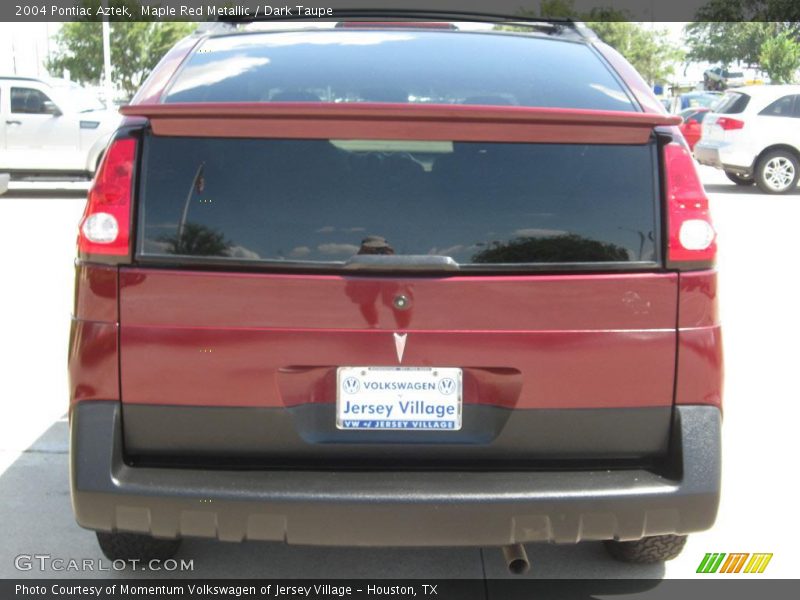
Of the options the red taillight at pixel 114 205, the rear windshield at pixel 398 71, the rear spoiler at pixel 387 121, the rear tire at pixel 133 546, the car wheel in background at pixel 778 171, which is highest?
the rear windshield at pixel 398 71

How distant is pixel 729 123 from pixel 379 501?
17.0 meters

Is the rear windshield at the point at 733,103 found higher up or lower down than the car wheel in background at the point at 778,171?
higher up

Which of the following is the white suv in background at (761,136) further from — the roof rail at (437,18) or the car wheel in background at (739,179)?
the roof rail at (437,18)

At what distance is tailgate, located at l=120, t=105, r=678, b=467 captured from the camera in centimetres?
291

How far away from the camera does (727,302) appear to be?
8734 mm

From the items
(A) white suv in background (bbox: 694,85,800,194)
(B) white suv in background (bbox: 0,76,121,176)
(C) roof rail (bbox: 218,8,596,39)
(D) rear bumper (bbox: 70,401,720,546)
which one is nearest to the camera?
(D) rear bumper (bbox: 70,401,720,546)

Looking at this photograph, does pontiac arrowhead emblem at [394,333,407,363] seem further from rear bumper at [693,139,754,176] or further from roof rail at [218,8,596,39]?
rear bumper at [693,139,754,176]

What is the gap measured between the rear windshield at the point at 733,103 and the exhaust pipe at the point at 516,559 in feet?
54.9

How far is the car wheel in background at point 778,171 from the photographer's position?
1853 cm

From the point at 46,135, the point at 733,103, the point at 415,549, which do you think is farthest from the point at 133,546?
the point at 733,103

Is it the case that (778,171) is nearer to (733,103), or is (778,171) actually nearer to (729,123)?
(729,123)

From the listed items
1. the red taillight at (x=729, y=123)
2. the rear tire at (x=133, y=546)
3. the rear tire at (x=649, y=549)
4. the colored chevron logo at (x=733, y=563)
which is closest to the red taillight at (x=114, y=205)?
the rear tire at (x=133, y=546)

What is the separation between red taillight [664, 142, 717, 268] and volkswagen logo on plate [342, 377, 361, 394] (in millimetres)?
966

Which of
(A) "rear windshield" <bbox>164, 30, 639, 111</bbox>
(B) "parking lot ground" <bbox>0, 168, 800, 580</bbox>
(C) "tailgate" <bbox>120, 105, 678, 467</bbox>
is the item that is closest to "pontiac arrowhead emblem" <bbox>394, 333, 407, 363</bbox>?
(C) "tailgate" <bbox>120, 105, 678, 467</bbox>
